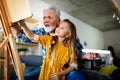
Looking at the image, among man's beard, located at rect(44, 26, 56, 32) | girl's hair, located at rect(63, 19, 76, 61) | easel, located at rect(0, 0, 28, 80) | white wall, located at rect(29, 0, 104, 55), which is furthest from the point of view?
white wall, located at rect(29, 0, 104, 55)

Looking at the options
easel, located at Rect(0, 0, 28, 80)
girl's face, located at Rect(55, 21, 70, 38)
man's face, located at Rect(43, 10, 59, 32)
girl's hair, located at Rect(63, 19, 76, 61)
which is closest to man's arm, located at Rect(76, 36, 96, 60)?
girl's hair, located at Rect(63, 19, 76, 61)

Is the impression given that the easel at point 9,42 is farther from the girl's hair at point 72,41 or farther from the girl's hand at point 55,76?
the girl's hair at point 72,41

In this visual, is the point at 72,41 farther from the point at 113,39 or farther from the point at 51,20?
the point at 113,39

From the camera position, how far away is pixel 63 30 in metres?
1.75

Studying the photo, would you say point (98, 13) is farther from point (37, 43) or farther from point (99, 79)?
point (37, 43)

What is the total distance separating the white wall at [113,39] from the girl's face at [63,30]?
0.77m

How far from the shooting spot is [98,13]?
2328 millimetres

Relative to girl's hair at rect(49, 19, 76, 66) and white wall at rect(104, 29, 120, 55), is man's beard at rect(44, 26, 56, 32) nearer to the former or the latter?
girl's hair at rect(49, 19, 76, 66)

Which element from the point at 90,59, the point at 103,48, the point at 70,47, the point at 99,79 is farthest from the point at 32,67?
the point at 103,48

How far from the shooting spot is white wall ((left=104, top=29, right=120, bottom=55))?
2.29 metres

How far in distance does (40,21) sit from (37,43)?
1.10 feet

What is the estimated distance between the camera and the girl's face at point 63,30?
5.71ft

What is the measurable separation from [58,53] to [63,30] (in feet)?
0.85

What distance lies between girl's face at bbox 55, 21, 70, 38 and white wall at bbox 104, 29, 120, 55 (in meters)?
0.77
